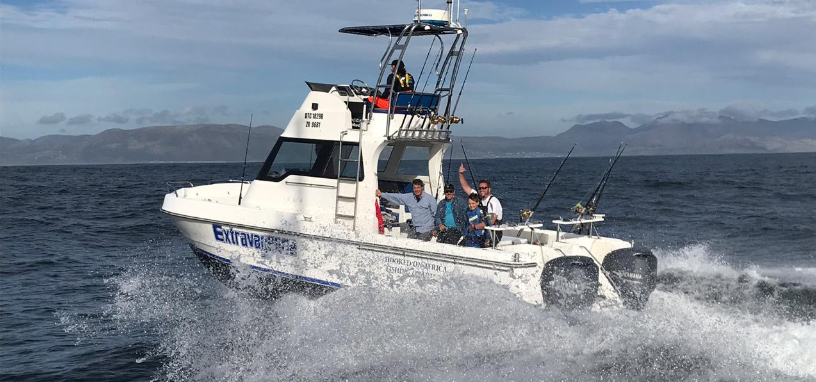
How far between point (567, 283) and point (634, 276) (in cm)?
91

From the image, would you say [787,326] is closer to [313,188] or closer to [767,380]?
[767,380]

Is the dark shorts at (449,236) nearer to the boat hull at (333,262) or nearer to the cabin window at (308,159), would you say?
the boat hull at (333,262)

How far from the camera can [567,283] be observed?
853 centimetres

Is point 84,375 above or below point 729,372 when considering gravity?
below

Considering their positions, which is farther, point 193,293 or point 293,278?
point 193,293

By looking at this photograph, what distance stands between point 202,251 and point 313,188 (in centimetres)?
172

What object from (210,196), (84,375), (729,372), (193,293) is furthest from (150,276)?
(729,372)

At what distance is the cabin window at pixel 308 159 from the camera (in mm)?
10125

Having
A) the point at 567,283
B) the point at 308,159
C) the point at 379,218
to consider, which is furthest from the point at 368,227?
the point at 567,283

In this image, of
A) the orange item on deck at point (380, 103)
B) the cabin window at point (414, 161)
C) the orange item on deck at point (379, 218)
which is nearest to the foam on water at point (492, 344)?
the orange item on deck at point (379, 218)

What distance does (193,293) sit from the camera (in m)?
12.2

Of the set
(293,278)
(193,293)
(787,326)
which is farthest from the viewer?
(193,293)

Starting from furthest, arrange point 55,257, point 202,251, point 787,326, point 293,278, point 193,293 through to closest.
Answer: point 55,257, point 193,293, point 202,251, point 293,278, point 787,326

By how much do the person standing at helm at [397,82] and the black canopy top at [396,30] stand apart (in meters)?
0.47
